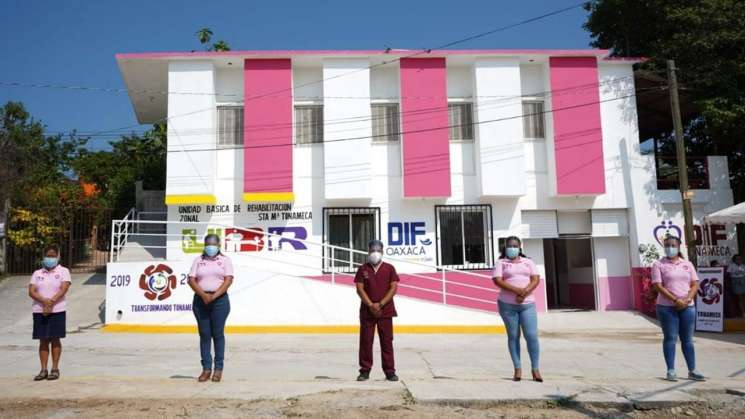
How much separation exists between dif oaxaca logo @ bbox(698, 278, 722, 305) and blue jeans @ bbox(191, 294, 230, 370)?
469 inches

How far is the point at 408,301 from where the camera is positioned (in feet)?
46.0

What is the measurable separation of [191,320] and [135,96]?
9.10 m

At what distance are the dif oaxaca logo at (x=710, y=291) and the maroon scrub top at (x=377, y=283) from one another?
10.3 m

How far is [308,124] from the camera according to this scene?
17.6 metres

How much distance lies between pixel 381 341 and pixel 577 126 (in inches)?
501

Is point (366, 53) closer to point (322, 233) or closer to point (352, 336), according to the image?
point (322, 233)

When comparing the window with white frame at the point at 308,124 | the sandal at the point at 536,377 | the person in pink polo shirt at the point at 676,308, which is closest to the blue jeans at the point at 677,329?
the person in pink polo shirt at the point at 676,308

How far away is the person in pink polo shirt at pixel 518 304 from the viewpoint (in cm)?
698

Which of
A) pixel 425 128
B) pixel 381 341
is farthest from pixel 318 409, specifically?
pixel 425 128

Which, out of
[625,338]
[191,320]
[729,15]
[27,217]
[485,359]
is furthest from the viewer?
[27,217]

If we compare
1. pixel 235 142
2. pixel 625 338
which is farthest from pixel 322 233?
pixel 625 338

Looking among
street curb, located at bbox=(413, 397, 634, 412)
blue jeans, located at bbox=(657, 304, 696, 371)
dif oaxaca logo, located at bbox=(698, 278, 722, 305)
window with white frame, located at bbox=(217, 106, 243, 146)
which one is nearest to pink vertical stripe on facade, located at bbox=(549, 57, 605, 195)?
dif oaxaca logo, located at bbox=(698, 278, 722, 305)

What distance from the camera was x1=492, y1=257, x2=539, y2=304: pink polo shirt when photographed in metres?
7.02

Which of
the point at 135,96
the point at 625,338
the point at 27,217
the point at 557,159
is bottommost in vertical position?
the point at 625,338
